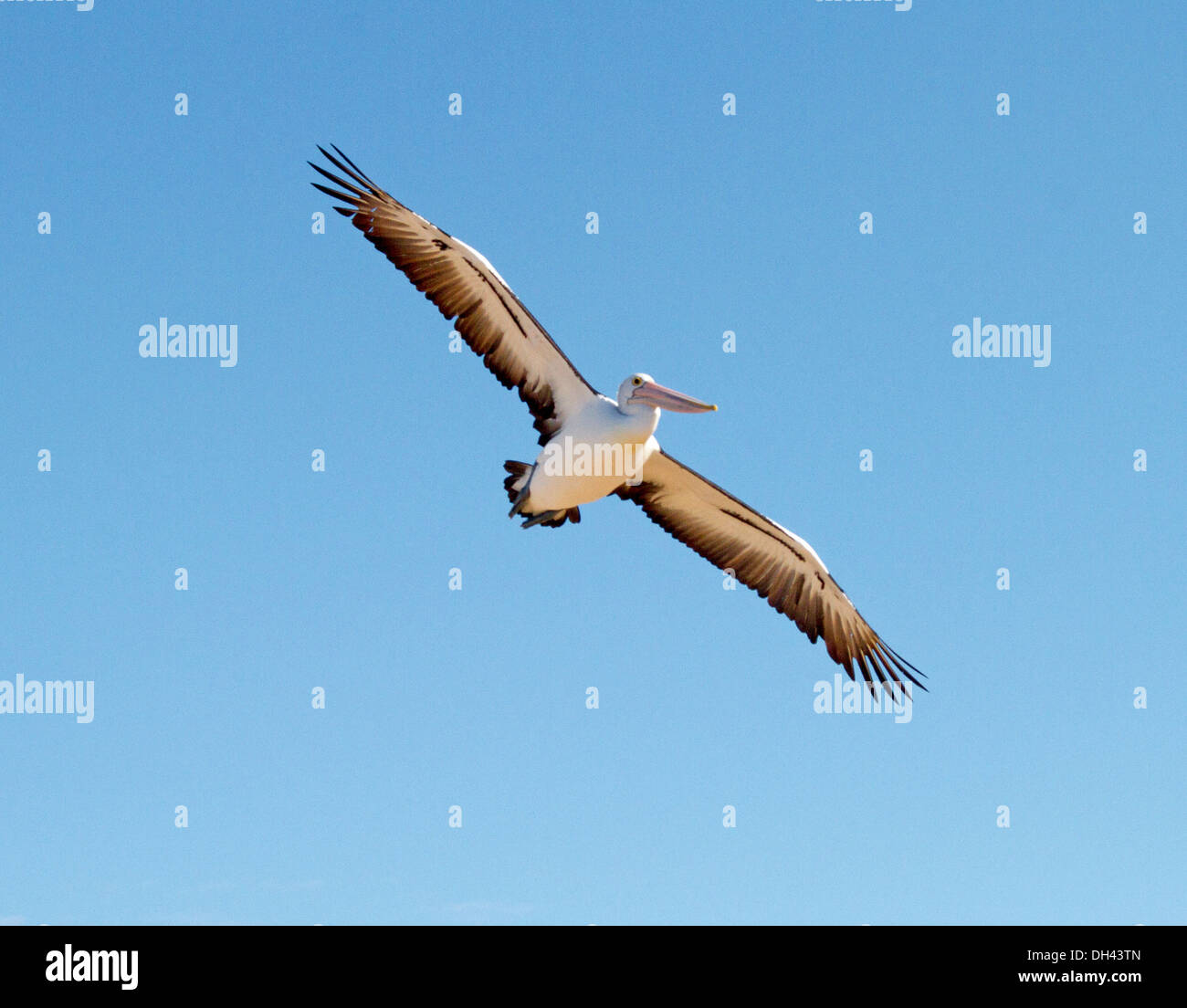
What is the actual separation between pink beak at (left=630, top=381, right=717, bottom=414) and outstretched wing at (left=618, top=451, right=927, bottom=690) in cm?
187

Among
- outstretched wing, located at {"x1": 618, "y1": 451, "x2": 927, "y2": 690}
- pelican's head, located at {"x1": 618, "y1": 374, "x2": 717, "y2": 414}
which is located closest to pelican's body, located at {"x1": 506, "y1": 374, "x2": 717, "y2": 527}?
pelican's head, located at {"x1": 618, "y1": 374, "x2": 717, "y2": 414}

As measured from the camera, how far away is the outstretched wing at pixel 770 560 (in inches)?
633

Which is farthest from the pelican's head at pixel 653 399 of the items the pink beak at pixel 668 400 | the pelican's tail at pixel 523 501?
the pelican's tail at pixel 523 501

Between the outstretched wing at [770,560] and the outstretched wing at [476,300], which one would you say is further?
the outstretched wing at [770,560]

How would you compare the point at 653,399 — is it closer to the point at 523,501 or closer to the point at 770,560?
the point at 523,501

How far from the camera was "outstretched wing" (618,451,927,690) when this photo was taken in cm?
1608

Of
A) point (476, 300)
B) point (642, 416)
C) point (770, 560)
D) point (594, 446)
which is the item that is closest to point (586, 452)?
point (594, 446)

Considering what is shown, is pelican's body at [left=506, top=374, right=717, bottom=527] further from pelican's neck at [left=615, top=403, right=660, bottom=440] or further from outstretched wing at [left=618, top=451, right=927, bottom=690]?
outstretched wing at [left=618, top=451, right=927, bottom=690]

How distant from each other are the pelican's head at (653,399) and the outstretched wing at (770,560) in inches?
71.6

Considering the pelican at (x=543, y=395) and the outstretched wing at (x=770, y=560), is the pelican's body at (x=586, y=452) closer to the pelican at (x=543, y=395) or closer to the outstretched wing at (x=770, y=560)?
the pelican at (x=543, y=395)
